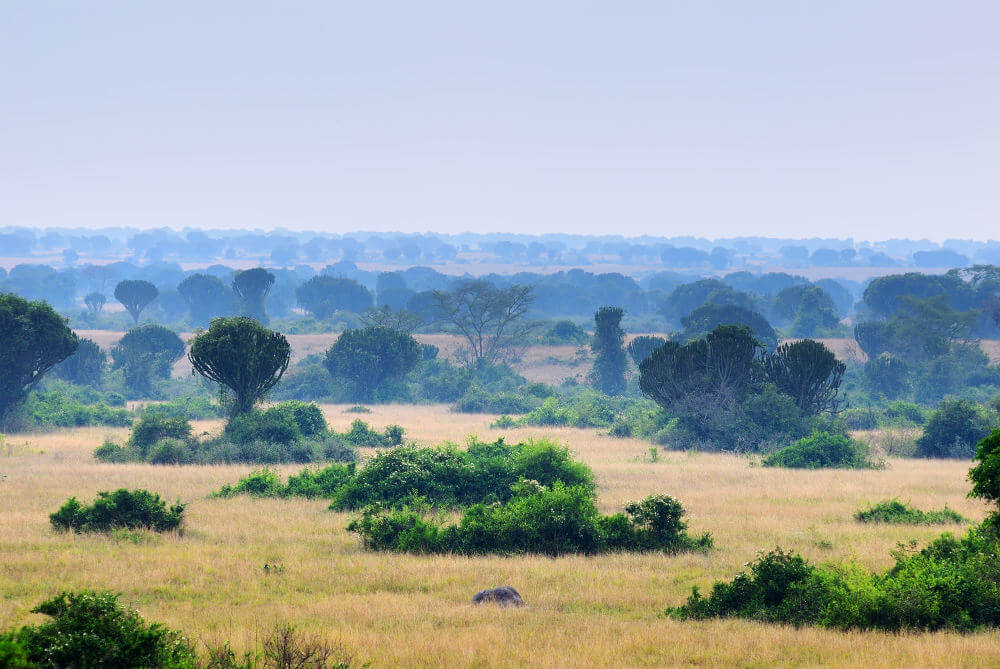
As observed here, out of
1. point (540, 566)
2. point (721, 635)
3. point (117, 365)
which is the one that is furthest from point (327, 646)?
point (117, 365)

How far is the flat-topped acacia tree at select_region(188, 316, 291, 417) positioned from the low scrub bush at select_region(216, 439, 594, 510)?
9962 millimetres

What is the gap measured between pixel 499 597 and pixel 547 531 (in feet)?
17.0

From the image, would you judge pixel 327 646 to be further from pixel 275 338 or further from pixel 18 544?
pixel 275 338

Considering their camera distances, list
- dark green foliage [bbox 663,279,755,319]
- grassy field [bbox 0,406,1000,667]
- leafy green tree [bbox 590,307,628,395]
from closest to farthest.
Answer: grassy field [bbox 0,406,1000,667]
leafy green tree [bbox 590,307,628,395]
dark green foliage [bbox 663,279,755,319]

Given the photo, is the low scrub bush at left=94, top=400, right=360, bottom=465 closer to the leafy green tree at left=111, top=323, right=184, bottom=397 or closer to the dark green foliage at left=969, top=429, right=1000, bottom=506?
the dark green foliage at left=969, top=429, right=1000, bottom=506

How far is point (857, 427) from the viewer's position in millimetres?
50281

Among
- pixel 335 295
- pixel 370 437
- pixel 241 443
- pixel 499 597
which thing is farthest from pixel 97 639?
pixel 335 295

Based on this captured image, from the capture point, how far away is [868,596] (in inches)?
543

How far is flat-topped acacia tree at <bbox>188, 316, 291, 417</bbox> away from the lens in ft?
124

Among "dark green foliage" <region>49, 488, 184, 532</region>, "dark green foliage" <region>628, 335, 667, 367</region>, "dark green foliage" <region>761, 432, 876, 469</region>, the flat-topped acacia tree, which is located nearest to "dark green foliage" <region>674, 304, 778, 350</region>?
"dark green foliage" <region>628, 335, 667, 367</region>

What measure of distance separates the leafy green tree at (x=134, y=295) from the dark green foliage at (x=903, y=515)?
11107 cm

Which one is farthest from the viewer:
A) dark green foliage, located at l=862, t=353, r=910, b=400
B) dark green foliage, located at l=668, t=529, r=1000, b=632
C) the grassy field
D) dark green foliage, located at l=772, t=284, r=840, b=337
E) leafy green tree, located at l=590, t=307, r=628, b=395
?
dark green foliage, located at l=772, t=284, r=840, b=337

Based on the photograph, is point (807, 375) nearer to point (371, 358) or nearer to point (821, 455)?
point (821, 455)

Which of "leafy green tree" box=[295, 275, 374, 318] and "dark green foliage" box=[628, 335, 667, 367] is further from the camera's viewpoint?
"leafy green tree" box=[295, 275, 374, 318]
